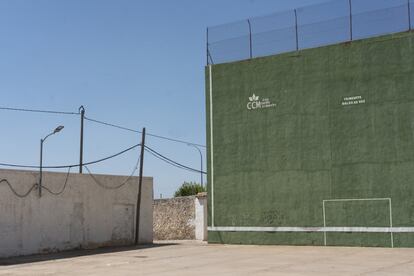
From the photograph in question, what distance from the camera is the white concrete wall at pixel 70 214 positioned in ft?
82.2

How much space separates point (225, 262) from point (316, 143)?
28.3 ft

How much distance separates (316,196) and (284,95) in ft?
16.0

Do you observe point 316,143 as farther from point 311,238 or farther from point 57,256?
point 57,256

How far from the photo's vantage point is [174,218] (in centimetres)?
3638

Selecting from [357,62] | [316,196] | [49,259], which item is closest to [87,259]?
[49,259]

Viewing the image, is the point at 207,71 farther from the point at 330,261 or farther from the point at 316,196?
the point at 330,261

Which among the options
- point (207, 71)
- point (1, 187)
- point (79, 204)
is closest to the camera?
point (1, 187)

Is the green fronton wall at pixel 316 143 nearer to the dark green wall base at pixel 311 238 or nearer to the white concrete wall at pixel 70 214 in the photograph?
the dark green wall base at pixel 311 238

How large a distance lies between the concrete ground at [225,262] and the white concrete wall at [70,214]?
1.31m

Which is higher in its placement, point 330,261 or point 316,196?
point 316,196

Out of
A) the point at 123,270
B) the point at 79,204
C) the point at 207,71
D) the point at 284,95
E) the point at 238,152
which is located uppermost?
the point at 207,71

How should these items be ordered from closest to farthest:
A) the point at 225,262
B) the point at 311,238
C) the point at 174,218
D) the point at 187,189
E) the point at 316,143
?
the point at 225,262 < the point at 311,238 < the point at 316,143 < the point at 174,218 < the point at 187,189

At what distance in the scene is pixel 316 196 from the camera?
26094 mm

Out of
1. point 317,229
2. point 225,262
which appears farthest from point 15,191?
point 317,229
